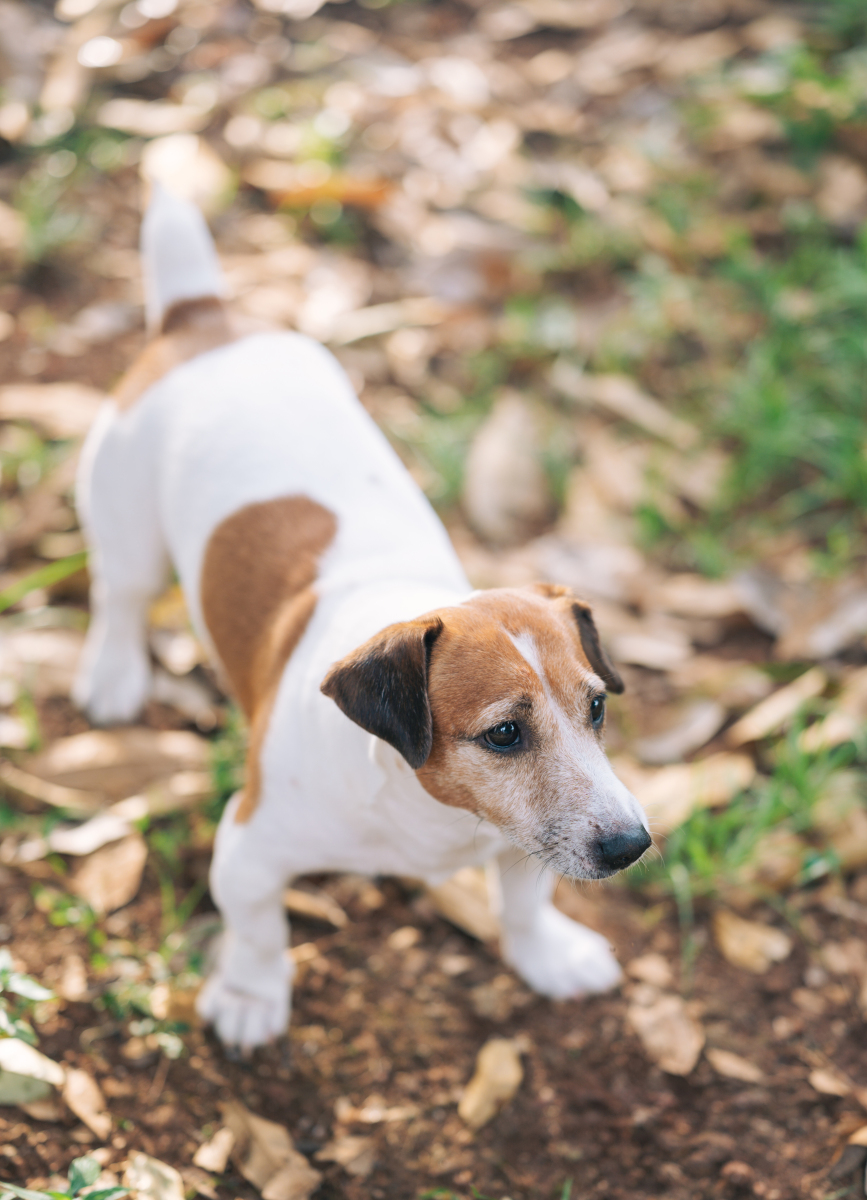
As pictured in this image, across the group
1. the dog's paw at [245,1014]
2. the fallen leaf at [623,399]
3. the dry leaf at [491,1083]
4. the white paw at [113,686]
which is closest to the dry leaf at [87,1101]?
the dog's paw at [245,1014]

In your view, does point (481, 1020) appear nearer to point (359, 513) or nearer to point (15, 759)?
point (359, 513)

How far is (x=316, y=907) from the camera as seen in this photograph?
344 cm

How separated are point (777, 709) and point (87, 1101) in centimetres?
261

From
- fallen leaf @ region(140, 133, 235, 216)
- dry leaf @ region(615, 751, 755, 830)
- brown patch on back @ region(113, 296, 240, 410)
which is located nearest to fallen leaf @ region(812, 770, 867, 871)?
dry leaf @ region(615, 751, 755, 830)

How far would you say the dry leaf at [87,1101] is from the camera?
277 cm

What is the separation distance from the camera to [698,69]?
685cm

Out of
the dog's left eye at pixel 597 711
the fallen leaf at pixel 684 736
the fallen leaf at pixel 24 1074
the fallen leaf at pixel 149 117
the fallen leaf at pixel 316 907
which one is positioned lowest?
the fallen leaf at pixel 684 736

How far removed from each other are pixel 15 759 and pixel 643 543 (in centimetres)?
276

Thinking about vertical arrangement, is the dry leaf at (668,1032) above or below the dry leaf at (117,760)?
below

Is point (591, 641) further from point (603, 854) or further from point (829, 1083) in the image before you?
point (829, 1083)

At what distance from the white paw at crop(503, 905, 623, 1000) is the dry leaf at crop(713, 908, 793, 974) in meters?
0.37

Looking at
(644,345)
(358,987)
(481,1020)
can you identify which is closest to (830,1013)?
(481,1020)

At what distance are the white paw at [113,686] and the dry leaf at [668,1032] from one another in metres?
2.10

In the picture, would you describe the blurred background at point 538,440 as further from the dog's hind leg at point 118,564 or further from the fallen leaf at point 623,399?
the dog's hind leg at point 118,564
